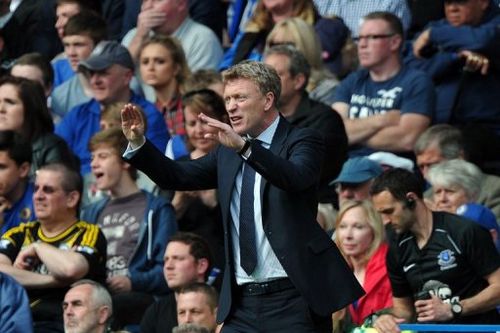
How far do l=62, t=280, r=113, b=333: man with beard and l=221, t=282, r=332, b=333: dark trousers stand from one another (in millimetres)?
2244

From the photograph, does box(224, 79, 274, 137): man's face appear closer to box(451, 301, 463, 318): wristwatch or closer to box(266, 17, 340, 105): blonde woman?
box(451, 301, 463, 318): wristwatch

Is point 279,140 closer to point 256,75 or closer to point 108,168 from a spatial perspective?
point 256,75

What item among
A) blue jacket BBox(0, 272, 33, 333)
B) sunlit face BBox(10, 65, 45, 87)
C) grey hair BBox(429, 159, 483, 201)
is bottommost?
blue jacket BBox(0, 272, 33, 333)

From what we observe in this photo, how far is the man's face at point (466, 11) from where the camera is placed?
37.2ft

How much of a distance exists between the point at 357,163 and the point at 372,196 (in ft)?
3.98

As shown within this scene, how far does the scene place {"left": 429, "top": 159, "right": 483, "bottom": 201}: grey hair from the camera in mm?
9398

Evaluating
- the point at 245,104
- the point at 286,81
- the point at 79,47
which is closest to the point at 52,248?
the point at 286,81

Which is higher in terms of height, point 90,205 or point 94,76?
point 94,76

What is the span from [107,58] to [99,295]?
135 inches

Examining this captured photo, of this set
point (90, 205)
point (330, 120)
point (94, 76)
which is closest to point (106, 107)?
point (94, 76)

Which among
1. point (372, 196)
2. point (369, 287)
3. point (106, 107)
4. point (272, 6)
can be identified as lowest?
point (369, 287)

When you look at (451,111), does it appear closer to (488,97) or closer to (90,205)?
(488,97)

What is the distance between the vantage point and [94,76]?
38.8 feet

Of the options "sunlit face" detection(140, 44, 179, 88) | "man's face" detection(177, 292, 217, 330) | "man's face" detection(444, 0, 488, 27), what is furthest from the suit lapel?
"sunlit face" detection(140, 44, 179, 88)
